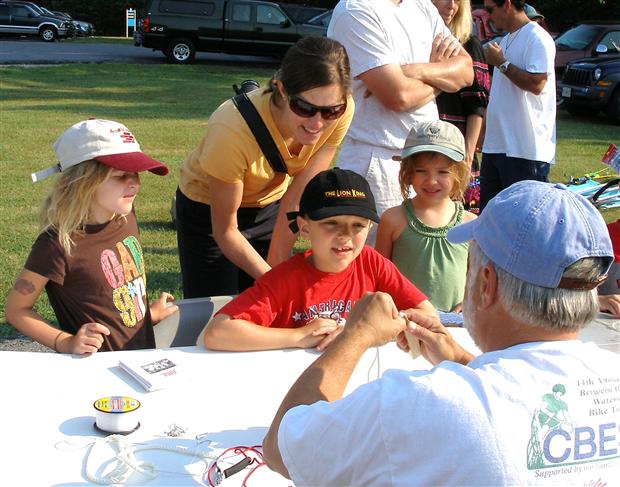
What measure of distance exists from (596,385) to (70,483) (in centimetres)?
118

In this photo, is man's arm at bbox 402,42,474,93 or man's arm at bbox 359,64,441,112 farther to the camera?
man's arm at bbox 402,42,474,93

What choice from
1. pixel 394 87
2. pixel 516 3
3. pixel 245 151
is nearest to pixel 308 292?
pixel 245 151

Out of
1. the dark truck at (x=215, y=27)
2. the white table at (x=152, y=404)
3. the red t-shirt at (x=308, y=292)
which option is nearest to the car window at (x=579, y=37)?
the dark truck at (x=215, y=27)

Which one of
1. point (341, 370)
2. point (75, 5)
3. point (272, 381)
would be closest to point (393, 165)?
point (272, 381)

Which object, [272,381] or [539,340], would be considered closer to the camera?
[539,340]

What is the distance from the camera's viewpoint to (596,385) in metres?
1.47

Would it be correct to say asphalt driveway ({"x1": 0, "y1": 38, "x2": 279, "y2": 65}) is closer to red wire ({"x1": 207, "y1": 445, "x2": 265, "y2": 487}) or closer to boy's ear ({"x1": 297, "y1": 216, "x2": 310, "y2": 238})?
boy's ear ({"x1": 297, "y1": 216, "x2": 310, "y2": 238})

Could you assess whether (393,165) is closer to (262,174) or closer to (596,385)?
(262,174)

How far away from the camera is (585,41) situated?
16422 millimetres

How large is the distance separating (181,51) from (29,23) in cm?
1100

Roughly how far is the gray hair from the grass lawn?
2.17 metres

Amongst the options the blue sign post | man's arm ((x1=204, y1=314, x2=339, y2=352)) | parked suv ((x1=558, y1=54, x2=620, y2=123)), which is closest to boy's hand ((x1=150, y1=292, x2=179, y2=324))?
man's arm ((x1=204, y1=314, x2=339, y2=352))

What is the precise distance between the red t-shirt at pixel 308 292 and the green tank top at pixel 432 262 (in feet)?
1.35

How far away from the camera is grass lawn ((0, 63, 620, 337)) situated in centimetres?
643
